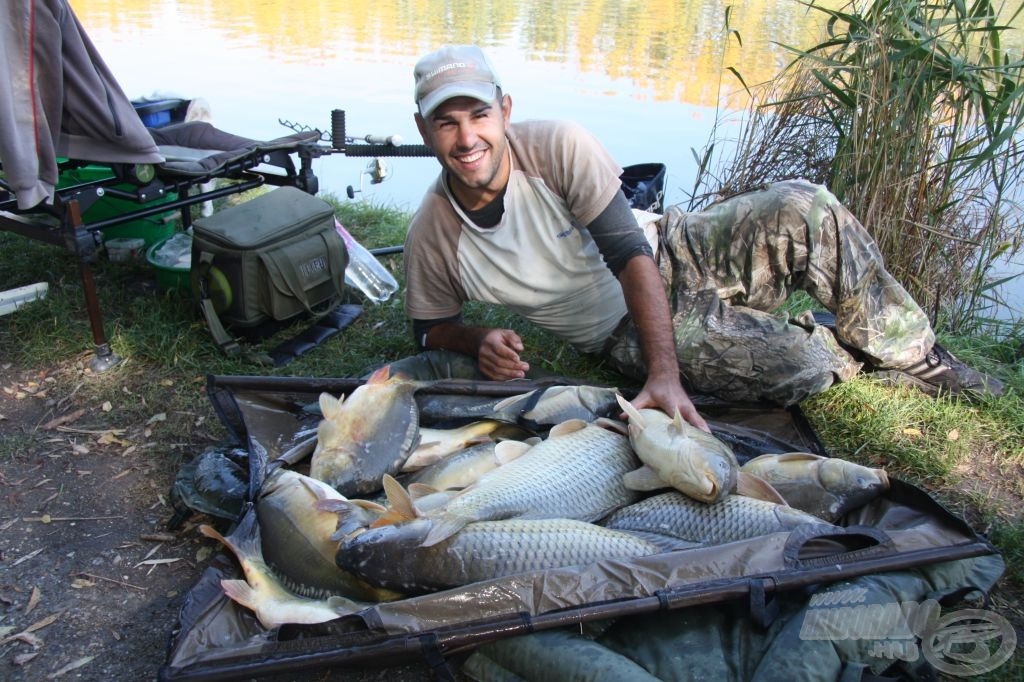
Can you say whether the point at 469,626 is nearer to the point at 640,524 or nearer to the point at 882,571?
the point at 640,524

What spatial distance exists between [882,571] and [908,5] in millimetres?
2738

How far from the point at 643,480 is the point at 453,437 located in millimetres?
662

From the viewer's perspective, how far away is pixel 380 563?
2.03m

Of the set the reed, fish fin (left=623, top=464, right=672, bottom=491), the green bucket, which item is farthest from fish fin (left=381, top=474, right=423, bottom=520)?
the reed

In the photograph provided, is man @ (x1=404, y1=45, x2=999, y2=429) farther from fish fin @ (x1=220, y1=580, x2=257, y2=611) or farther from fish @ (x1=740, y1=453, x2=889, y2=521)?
fish fin @ (x1=220, y1=580, x2=257, y2=611)

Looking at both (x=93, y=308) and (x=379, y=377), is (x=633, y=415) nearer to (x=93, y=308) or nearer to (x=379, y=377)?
(x=379, y=377)

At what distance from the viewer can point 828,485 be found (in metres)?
2.46

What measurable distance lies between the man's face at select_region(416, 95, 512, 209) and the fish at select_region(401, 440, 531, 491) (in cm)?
90

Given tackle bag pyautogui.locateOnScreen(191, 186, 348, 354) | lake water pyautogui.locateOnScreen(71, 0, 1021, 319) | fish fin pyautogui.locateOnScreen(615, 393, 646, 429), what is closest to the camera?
fish fin pyautogui.locateOnScreen(615, 393, 646, 429)

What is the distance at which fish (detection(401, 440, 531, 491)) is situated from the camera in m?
2.55

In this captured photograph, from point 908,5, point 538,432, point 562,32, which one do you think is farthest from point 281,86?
point 538,432

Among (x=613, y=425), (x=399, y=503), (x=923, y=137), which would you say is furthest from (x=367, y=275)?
(x=923, y=137)

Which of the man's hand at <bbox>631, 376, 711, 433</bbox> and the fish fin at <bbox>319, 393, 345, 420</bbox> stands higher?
the man's hand at <bbox>631, 376, 711, 433</bbox>

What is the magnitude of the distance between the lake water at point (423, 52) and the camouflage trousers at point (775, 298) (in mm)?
1891
